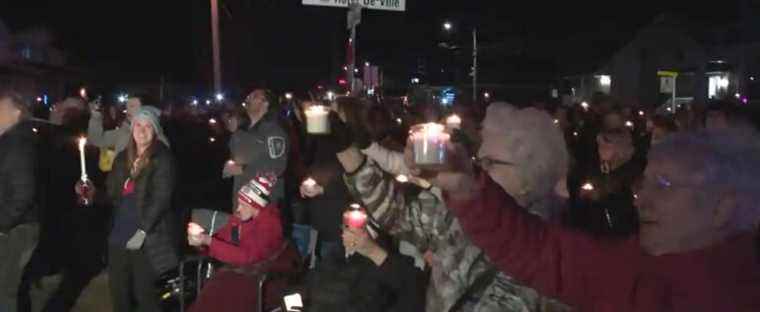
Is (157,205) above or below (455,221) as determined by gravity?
below

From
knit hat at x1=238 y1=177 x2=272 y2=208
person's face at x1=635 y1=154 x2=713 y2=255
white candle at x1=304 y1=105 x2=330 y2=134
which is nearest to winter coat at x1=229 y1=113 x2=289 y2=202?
knit hat at x1=238 y1=177 x2=272 y2=208

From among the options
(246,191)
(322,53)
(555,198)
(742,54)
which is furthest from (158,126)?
(322,53)

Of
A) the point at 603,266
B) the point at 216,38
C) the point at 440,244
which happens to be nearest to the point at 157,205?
the point at 440,244

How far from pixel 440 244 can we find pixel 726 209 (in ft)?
4.13

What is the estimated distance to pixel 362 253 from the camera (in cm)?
515

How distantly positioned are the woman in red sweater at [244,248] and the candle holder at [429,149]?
360 cm

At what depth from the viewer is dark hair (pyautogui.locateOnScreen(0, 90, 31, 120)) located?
6.50 m

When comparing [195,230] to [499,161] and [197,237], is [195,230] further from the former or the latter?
[499,161]

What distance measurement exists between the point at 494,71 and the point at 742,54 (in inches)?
1256

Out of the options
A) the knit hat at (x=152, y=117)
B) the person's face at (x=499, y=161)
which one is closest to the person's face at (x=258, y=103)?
the knit hat at (x=152, y=117)

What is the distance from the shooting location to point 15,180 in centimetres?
614

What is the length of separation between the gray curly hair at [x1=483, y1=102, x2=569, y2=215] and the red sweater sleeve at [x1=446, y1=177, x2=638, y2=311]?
0.22 meters

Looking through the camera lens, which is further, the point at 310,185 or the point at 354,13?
the point at 354,13

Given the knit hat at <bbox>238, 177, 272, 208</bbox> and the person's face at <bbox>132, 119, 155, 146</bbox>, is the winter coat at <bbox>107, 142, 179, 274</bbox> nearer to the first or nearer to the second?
the person's face at <bbox>132, 119, 155, 146</bbox>
